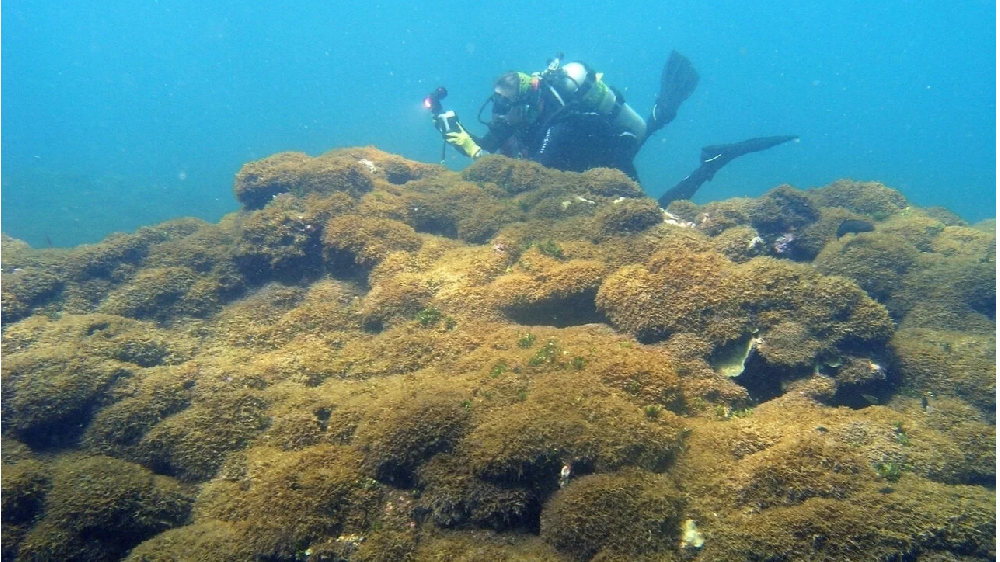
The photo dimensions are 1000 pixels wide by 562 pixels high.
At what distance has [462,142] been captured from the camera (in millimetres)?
14492

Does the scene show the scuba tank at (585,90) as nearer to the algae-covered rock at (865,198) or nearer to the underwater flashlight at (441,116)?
the underwater flashlight at (441,116)

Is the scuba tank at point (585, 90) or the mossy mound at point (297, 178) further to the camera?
the scuba tank at point (585, 90)

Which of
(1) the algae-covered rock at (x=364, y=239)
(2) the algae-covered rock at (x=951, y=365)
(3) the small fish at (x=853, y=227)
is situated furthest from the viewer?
(3) the small fish at (x=853, y=227)

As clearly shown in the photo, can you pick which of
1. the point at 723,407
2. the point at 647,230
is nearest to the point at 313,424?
the point at 723,407

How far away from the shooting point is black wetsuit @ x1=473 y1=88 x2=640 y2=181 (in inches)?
513

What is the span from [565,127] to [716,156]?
507cm

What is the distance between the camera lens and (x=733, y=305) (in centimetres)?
639

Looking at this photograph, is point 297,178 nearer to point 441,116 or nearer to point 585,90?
point 441,116

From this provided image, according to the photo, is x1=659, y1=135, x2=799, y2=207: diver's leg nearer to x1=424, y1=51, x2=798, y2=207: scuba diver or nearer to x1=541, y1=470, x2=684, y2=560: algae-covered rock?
x1=424, y1=51, x2=798, y2=207: scuba diver

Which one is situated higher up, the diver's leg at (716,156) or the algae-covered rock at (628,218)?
the diver's leg at (716,156)

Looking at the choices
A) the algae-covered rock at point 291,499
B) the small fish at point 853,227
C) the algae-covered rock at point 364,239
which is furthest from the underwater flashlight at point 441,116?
the algae-covered rock at point 291,499

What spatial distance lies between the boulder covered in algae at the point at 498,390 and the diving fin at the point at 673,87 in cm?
816

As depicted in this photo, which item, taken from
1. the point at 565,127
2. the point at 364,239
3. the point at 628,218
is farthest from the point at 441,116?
the point at 628,218

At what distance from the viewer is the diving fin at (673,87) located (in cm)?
1669
